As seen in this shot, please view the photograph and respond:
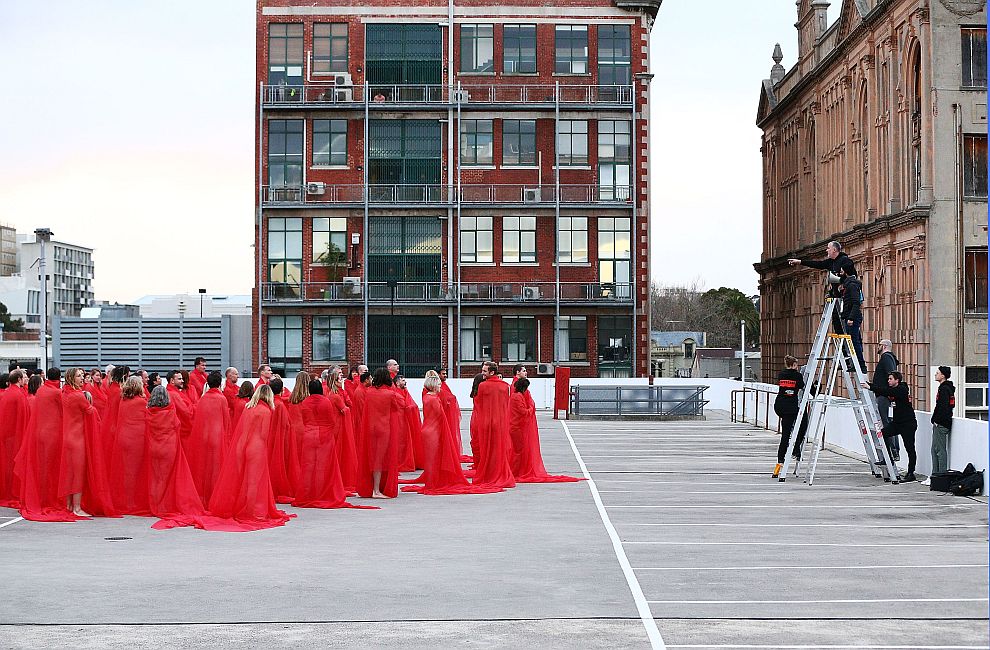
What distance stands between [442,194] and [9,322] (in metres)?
107

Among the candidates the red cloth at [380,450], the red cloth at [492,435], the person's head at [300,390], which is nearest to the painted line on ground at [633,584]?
the red cloth at [492,435]

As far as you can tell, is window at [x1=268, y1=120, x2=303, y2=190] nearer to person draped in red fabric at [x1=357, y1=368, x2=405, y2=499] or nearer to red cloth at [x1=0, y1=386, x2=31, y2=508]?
person draped in red fabric at [x1=357, y1=368, x2=405, y2=499]

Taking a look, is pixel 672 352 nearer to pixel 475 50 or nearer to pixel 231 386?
pixel 475 50

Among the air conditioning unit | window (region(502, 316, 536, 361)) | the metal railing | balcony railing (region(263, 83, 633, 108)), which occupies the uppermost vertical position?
balcony railing (region(263, 83, 633, 108))

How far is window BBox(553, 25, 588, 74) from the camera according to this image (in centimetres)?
6278

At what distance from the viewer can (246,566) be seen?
539 inches

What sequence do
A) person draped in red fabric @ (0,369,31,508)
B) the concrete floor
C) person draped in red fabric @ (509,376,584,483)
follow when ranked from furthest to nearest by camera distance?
person draped in red fabric @ (509,376,584,483)
person draped in red fabric @ (0,369,31,508)
the concrete floor

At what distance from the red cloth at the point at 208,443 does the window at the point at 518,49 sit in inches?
1805

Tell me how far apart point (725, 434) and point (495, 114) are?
1148 inches

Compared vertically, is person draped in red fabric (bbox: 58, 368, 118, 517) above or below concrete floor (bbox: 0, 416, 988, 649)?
above

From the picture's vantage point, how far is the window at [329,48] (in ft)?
206

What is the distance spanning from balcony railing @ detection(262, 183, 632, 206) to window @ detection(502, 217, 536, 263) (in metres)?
1.04

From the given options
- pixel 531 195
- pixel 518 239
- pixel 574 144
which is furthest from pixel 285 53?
pixel 574 144

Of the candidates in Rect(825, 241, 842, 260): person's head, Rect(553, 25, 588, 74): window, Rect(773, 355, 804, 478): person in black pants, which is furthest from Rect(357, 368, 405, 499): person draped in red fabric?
Rect(553, 25, 588, 74): window
